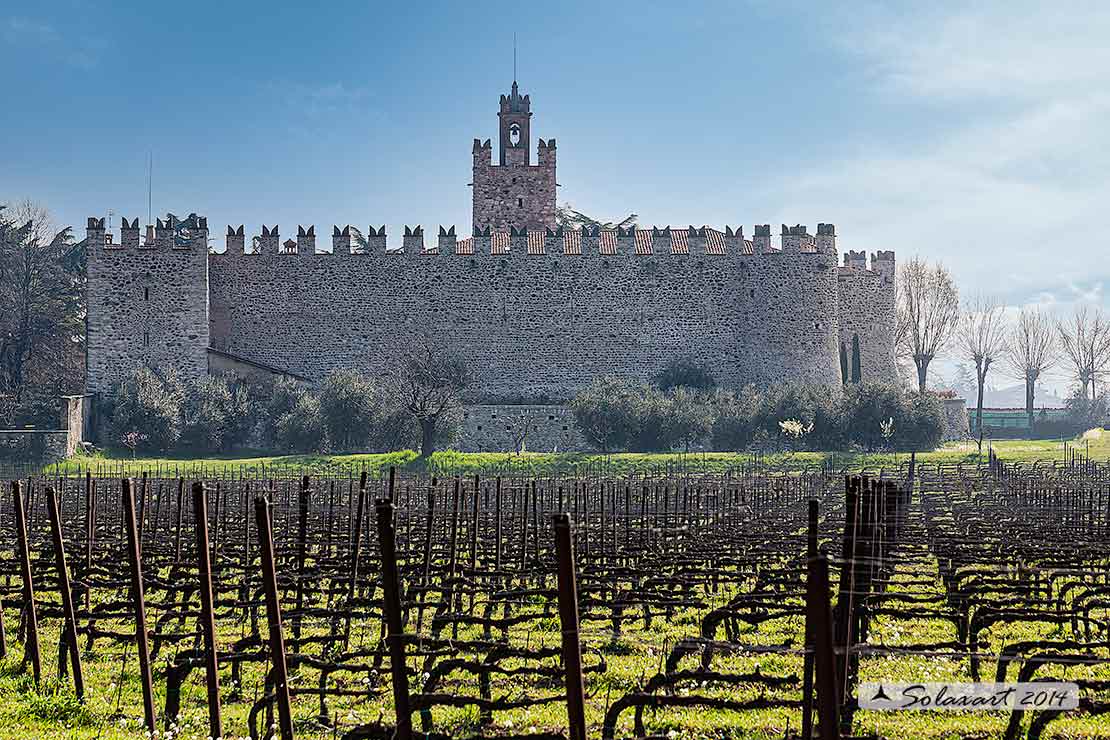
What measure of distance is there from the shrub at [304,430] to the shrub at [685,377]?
10.5m

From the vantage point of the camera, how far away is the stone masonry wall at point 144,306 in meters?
37.9

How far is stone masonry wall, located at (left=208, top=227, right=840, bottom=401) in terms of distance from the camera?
39.8 meters

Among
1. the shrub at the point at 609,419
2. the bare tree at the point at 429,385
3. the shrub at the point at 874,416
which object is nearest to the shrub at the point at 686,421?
the shrub at the point at 609,419

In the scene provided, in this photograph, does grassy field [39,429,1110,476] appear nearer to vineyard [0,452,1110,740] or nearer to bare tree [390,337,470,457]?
bare tree [390,337,470,457]

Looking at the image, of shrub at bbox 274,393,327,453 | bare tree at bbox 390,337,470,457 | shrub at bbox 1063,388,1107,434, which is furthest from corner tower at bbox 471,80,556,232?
shrub at bbox 1063,388,1107,434

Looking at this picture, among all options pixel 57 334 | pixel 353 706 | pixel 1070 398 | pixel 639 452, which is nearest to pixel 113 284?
pixel 57 334

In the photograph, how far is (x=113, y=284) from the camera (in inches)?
1507

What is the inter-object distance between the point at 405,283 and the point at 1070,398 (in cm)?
3006

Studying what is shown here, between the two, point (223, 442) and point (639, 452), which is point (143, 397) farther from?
point (639, 452)

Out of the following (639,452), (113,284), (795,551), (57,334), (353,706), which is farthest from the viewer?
(57,334)

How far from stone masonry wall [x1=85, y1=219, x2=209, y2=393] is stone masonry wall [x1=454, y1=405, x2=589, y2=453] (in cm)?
839

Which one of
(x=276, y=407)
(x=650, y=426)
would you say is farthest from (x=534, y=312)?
(x=276, y=407)

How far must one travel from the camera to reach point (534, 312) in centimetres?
4000

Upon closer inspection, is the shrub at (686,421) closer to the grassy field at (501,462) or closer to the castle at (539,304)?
the grassy field at (501,462)
